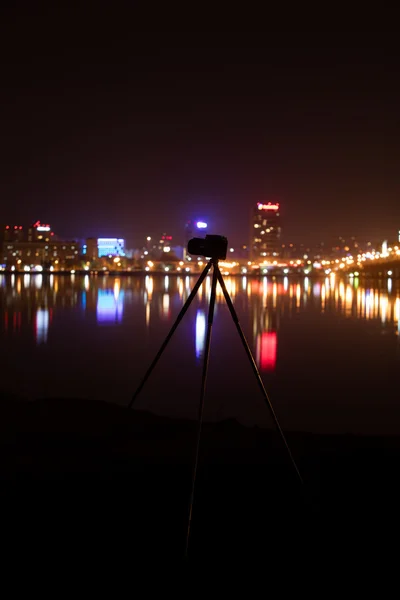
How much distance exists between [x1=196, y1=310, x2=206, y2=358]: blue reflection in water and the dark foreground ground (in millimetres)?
7932

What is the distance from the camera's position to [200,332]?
18016mm

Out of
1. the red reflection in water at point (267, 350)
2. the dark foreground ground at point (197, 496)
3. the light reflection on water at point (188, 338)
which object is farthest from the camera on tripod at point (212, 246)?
the red reflection in water at point (267, 350)

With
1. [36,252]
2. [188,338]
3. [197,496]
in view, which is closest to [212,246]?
[197,496]

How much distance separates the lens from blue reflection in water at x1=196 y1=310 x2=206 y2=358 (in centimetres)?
1424

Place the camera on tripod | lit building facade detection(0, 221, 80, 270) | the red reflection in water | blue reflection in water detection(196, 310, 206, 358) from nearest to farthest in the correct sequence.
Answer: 1. the camera on tripod
2. the red reflection in water
3. blue reflection in water detection(196, 310, 206, 358)
4. lit building facade detection(0, 221, 80, 270)

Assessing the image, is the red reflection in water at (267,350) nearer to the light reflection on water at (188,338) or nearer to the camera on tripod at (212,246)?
the light reflection on water at (188,338)

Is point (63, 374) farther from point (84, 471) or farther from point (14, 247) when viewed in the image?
point (14, 247)

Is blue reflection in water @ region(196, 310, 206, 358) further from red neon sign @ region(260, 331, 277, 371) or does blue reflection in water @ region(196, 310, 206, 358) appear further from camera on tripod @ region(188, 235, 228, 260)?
camera on tripod @ region(188, 235, 228, 260)

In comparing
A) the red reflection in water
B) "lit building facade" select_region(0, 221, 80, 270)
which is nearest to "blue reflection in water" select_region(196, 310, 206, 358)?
the red reflection in water

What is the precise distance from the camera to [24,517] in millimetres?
3531

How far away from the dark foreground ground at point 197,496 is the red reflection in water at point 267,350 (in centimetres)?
623

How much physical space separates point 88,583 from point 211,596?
634mm

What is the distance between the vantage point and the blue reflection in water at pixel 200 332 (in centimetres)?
1424

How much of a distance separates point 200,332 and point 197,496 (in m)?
14.1
